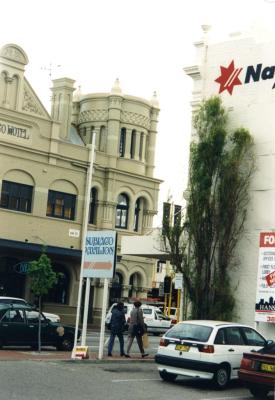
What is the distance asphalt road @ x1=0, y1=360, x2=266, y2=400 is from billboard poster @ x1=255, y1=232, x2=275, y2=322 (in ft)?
14.9

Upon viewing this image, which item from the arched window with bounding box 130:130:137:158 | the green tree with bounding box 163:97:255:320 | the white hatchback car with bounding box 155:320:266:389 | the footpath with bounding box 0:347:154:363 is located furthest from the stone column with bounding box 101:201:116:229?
the white hatchback car with bounding box 155:320:266:389

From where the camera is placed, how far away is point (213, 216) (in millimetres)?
24781

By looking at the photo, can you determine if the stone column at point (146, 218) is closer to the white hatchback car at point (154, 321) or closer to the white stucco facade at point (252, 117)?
the white hatchback car at point (154, 321)

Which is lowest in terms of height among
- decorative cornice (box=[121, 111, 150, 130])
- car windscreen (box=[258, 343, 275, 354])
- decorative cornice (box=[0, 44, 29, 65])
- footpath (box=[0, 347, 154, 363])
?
footpath (box=[0, 347, 154, 363])

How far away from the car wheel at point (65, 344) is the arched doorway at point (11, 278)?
16.3 meters

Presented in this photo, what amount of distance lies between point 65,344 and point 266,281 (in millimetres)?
6746

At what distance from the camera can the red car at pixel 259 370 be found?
561 inches

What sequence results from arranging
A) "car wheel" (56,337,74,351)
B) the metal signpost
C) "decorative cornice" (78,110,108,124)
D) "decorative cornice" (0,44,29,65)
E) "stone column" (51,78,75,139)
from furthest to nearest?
"decorative cornice" (78,110,108,124), "stone column" (51,78,75,139), "decorative cornice" (0,44,29,65), "car wheel" (56,337,74,351), the metal signpost

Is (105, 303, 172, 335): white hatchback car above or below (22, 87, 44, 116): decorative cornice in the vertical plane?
below

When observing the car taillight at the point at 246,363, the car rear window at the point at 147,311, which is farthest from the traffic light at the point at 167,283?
the car taillight at the point at 246,363

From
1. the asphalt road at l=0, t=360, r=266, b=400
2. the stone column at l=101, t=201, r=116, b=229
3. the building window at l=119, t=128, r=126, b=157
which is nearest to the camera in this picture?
the asphalt road at l=0, t=360, r=266, b=400

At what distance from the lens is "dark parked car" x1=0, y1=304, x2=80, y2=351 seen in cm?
2166

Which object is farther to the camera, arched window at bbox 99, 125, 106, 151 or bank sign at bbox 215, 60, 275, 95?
arched window at bbox 99, 125, 106, 151

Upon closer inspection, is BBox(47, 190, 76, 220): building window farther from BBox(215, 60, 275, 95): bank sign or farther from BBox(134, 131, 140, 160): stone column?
BBox(215, 60, 275, 95): bank sign
